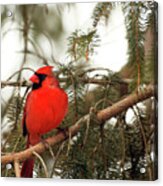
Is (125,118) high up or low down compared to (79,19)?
down

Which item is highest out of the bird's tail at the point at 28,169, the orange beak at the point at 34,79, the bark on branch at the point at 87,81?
the orange beak at the point at 34,79

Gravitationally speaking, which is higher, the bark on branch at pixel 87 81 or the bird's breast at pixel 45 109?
the bark on branch at pixel 87 81

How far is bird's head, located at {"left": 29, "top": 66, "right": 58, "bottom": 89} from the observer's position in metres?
1.78

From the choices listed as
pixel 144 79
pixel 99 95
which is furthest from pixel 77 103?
pixel 144 79

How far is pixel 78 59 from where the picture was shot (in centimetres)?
176

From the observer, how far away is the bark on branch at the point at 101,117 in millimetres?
1707

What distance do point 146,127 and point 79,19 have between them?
36 centimetres

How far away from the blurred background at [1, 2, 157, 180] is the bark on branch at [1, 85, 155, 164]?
1 cm

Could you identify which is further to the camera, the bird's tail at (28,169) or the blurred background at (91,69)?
the bird's tail at (28,169)

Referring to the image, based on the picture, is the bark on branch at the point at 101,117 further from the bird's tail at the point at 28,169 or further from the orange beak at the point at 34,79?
the orange beak at the point at 34,79

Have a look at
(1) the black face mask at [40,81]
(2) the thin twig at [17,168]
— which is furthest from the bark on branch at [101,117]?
(1) the black face mask at [40,81]

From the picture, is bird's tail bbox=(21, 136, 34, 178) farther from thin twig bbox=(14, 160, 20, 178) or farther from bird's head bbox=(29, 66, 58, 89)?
bird's head bbox=(29, 66, 58, 89)

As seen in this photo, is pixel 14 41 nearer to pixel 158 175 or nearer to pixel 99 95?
pixel 99 95

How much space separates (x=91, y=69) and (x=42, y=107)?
0.18m
